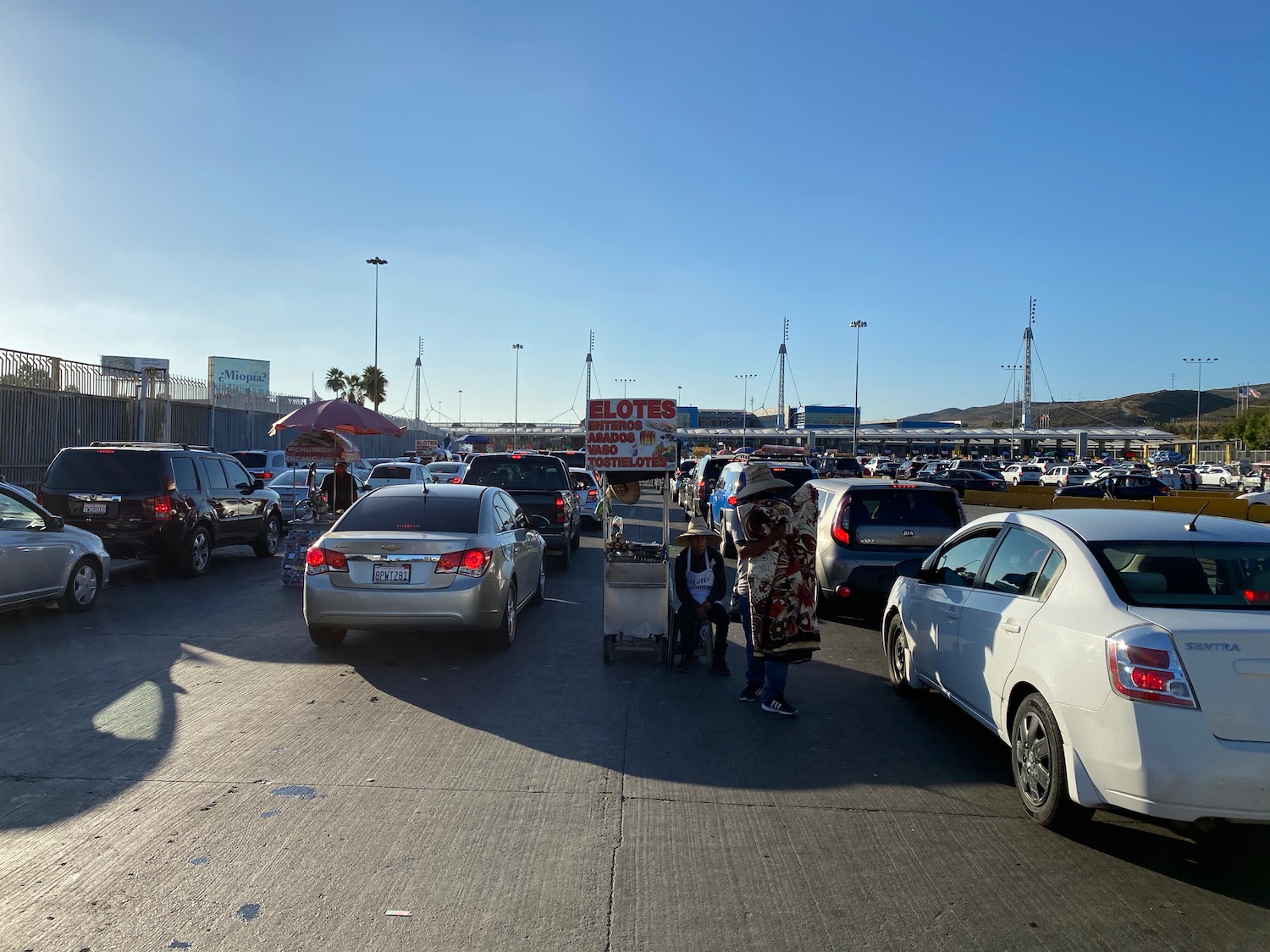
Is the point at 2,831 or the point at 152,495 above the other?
the point at 152,495

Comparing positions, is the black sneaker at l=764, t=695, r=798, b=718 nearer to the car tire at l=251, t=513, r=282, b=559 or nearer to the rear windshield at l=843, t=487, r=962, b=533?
the rear windshield at l=843, t=487, r=962, b=533

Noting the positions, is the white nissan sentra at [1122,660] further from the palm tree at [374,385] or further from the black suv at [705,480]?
the palm tree at [374,385]

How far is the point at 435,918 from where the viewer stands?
383 centimetres

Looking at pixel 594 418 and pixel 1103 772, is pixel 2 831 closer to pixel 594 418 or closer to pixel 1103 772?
pixel 1103 772

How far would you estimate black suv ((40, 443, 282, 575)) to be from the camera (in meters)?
12.9

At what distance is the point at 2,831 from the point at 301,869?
162 cm

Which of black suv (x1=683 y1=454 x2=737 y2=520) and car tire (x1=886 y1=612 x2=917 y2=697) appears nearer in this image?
car tire (x1=886 y1=612 x2=917 y2=697)

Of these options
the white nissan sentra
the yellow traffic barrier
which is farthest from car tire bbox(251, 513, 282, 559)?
the yellow traffic barrier

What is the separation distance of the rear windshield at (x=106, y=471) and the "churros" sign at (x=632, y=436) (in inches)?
273

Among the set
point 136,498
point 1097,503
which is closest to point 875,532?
point 136,498

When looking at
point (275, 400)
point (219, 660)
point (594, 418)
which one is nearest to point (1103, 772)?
point (594, 418)

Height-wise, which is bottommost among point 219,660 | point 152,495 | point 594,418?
point 219,660

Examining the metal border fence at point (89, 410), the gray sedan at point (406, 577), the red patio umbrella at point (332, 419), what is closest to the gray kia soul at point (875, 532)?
the gray sedan at point (406, 577)

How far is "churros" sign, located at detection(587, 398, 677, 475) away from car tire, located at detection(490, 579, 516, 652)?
170cm
